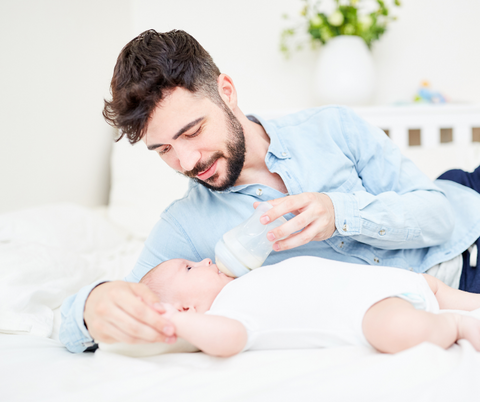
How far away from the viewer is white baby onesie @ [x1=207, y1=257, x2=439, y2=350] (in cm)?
76

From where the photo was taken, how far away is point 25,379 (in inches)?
27.4

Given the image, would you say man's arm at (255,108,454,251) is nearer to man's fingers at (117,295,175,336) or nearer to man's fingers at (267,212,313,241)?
man's fingers at (267,212,313,241)

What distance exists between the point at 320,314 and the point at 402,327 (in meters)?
0.15

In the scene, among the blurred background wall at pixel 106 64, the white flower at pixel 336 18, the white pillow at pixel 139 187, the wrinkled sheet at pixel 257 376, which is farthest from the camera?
the white flower at pixel 336 18

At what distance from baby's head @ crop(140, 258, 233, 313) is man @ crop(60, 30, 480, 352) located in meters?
0.16

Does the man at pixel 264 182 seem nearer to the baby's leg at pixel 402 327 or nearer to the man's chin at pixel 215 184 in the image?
the man's chin at pixel 215 184

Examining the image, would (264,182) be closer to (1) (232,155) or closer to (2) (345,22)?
(1) (232,155)

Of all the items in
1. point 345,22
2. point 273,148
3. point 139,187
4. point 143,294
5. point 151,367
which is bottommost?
point 139,187

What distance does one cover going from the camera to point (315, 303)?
2.54 ft

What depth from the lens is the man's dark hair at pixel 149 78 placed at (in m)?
0.95

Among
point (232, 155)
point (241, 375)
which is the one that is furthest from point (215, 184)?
point (241, 375)

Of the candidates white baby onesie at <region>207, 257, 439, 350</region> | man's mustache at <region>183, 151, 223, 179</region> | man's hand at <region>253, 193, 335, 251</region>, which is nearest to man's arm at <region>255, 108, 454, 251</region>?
man's hand at <region>253, 193, 335, 251</region>

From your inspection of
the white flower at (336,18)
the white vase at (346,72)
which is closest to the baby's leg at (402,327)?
the white vase at (346,72)

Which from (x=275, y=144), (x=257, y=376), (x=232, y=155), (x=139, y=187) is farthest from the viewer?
(x=139, y=187)
